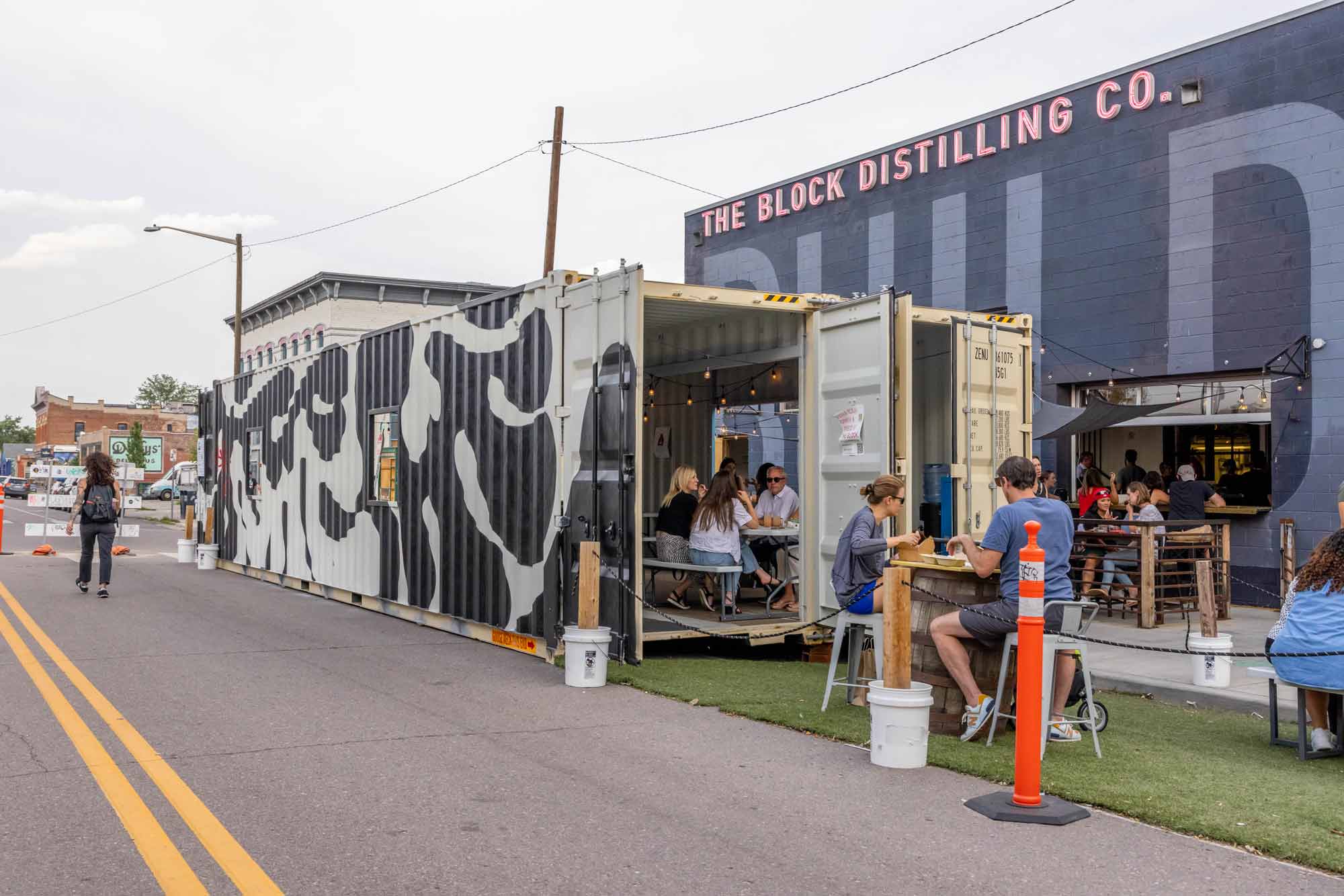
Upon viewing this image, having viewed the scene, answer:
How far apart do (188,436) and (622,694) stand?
101081 millimetres

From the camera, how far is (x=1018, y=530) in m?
6.86

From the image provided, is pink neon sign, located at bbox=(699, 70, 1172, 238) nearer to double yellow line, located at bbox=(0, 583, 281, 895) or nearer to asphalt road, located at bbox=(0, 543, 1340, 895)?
asphalt road, located at bbox=(0, 543, 1340, 895)

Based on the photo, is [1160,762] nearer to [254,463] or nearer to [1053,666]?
[1053,666]

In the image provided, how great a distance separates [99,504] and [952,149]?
42.5 feet

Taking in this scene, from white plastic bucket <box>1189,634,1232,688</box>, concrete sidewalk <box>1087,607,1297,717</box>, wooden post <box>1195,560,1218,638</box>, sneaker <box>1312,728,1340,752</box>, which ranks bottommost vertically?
concrete sidewalk <box>1087,607,1297,717</box>

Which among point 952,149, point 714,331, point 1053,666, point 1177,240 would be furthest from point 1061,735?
point 952,149

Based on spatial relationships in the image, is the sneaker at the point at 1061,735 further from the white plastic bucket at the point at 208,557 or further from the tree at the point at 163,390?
the tree at the point at 163,390

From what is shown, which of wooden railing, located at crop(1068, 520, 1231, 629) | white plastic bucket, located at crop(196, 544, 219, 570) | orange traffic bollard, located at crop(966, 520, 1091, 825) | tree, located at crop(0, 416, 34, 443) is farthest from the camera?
tree, located at crop(0, 416, 34, 443)

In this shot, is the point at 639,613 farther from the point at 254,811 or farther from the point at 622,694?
the point at 254,811

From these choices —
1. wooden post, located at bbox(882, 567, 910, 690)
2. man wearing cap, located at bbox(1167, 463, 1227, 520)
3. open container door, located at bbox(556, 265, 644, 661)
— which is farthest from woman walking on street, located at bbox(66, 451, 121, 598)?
man wearing cap, located at bbox(1167, 463, 1227, 520)

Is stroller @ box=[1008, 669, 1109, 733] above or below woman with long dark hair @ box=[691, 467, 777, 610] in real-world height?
below

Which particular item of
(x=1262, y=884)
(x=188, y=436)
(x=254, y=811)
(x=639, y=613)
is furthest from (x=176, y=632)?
(x=188, y=436)

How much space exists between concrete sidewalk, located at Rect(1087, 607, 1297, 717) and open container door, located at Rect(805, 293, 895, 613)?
2364 millimetres

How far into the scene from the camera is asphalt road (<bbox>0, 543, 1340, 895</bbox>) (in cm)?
462
